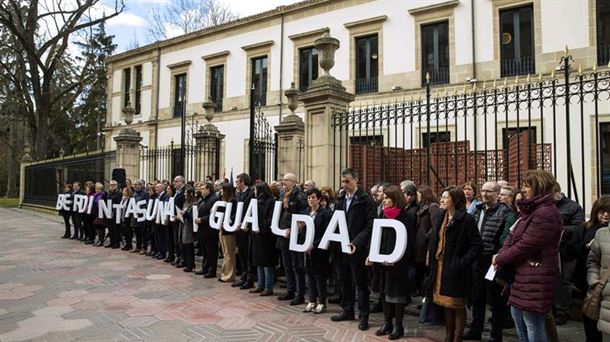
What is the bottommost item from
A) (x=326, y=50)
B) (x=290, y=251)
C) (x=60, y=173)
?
(x=290, y=251)

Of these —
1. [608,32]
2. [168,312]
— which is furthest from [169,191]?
[608,32]

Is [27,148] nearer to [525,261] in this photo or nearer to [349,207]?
[349,207]

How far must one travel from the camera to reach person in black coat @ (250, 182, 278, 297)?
6629 mm

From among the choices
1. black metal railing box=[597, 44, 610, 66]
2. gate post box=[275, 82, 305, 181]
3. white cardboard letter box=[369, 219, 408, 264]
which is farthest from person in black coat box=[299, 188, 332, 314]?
black metal railing box=[597, 44, 610, 66]

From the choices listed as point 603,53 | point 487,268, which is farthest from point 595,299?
point 603,53

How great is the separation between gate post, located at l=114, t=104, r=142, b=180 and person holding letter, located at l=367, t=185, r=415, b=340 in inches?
476

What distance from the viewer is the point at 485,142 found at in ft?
22.1

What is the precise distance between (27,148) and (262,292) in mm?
26530

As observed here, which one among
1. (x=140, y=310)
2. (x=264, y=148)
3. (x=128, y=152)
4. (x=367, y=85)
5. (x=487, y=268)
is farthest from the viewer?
(x=367, y=85)

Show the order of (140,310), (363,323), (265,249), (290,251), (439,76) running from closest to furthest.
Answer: (363,323)
(140,310)
(290,251)
(265,249)
(439,76)

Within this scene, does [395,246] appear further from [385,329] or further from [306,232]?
[306,232]

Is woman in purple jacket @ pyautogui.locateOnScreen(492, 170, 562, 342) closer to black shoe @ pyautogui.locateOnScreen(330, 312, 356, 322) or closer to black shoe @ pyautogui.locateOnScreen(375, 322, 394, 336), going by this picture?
black shoe @ pyautogui.locateOnScreen(375, 322, 394, 336)

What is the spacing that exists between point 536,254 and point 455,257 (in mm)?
834

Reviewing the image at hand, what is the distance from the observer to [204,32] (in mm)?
24312
